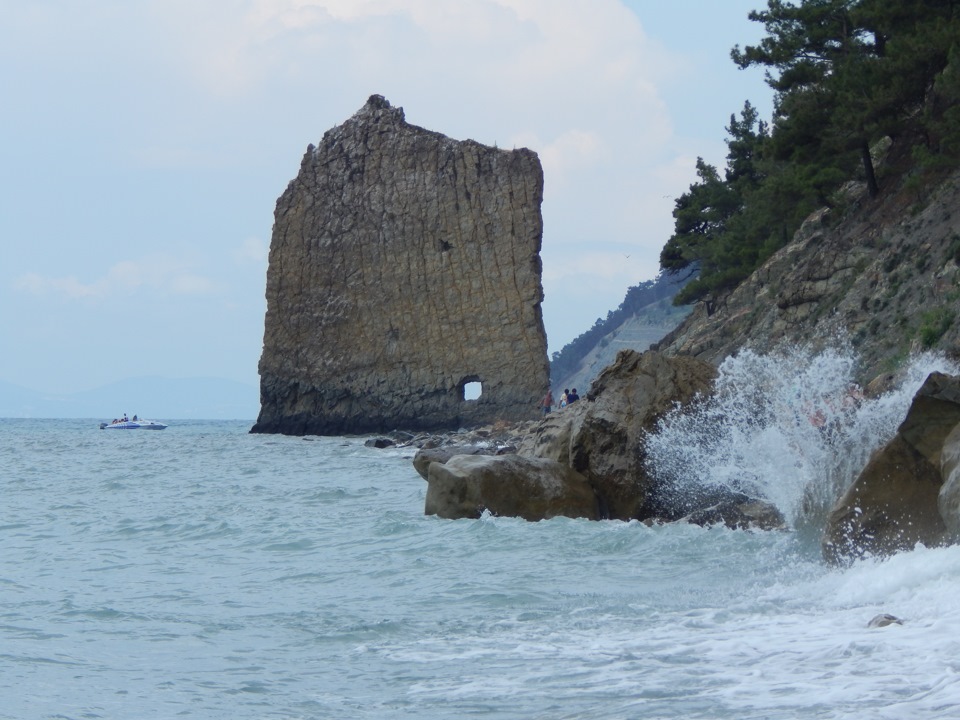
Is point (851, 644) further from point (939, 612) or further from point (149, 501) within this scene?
A: point (149, 501)

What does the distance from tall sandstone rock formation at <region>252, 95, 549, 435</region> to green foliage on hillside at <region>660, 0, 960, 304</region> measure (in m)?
13.9

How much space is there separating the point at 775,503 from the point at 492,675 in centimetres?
695

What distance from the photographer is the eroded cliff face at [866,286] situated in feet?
73.3

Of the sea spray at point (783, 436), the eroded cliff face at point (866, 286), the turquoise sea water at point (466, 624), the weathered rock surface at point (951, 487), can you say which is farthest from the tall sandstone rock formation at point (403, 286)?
the weathered rock surface at point (951, 487)

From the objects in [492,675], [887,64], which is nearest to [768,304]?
[887,64]

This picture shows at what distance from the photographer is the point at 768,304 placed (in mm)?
32000

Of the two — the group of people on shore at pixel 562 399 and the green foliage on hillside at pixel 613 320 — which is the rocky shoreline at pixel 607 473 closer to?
the group of people on shore at pixel 562 399

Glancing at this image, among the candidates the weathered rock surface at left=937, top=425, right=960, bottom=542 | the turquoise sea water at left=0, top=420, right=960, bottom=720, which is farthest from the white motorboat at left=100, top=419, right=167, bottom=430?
the weathered rock surface at left=937, top=425, right=960, bottom=542

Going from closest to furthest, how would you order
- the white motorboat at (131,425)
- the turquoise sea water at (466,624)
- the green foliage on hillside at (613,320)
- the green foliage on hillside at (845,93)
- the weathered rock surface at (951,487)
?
the turquoise sea water at (466,624), the weathered rock surface at (951,487), the green foliage on hillside at (845,93), the white motorboat at (131,425), the green foliage on hillside at (613,320)

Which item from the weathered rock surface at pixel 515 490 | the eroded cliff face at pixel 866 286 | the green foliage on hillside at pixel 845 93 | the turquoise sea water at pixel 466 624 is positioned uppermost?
the green foliage on hillside at pixel 845 93

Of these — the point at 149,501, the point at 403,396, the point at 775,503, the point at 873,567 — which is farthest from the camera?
the point at 403,396

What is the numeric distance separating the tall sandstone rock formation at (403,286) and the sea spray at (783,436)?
118 ft

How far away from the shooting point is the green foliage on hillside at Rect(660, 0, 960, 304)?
25297 millimetres

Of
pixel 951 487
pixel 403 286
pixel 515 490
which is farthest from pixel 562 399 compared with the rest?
pixel 951 487
